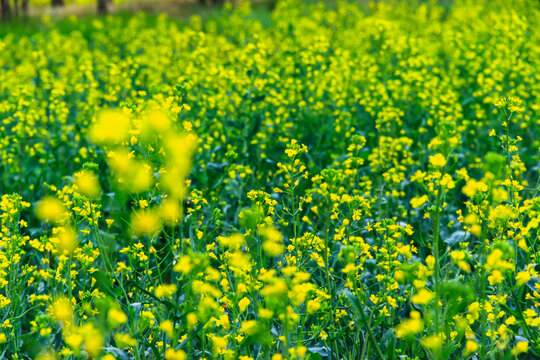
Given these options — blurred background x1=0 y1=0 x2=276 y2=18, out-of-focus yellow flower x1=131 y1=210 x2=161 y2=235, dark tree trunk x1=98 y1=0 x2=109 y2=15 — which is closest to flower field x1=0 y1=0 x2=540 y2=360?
out-of-focus yellow flower x1=131 y1=210 x2=161 y2=235

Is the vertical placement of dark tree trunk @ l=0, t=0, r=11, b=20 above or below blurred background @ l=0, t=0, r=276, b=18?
above

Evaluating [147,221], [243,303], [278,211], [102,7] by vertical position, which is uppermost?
[147,221]

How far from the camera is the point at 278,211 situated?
430 centimetres

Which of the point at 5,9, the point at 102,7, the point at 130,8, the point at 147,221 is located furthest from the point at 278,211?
the point at 130,8

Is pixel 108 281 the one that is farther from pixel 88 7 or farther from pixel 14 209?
pixel 88 7

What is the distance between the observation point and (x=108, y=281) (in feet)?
10.9

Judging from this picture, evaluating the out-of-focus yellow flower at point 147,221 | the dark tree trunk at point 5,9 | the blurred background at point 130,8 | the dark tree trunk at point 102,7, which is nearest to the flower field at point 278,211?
the out-of-focus yellow flower at point 147,221

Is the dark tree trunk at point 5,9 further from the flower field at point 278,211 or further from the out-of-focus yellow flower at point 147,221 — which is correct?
the out-of-focus yellow flower at point 147,221

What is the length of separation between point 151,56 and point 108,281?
585 cm

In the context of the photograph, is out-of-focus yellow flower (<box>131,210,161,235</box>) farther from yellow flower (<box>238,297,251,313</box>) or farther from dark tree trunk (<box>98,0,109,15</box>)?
dark tree trunk (<box>98,0,109,15</box>)

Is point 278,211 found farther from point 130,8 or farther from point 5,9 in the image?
point 130,8

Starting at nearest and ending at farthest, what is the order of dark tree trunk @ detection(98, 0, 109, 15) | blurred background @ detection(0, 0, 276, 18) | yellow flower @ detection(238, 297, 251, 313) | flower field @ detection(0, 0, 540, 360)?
yellow flower @ detection(238, 297, 251, 313) → flower field @ detection(0, 0, 540, 360) → blurred background @ detection(0, 0, 276, 18) → dark tree trunk @ detection(98, 0, 109, 15)

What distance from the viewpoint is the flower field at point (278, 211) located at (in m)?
2.78

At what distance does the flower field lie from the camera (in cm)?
278
